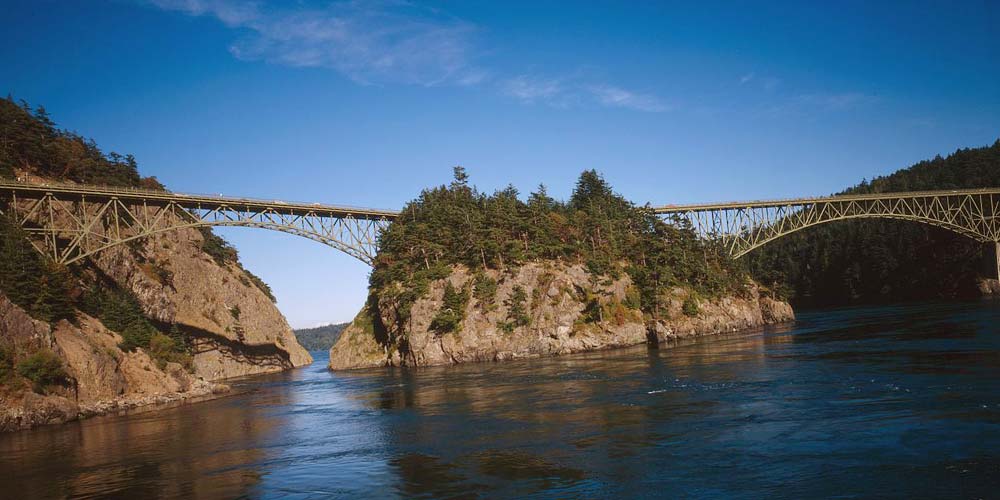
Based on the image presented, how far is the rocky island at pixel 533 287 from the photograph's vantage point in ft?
219

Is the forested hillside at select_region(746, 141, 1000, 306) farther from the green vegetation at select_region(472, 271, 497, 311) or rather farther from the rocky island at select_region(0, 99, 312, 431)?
the rocky island at select_region(0, 99, 312, 431)

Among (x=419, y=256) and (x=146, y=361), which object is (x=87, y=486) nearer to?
(x=146, y=361)

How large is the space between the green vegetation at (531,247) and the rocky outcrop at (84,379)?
25724 mm

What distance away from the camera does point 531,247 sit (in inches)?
2945

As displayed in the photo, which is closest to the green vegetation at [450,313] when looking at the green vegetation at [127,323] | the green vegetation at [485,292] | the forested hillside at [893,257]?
the green vegetation at [485,292]

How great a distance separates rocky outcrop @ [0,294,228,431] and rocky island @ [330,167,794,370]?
2344 centimetres

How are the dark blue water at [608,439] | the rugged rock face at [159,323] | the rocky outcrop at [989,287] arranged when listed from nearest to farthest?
the dark blue water at [608,439]
the rugged rock face at [159,323]
the rocky outcrop at [989,287]

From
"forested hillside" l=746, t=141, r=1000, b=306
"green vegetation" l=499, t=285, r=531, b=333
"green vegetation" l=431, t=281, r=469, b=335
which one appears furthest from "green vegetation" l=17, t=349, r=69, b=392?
"forested hillside" l=746, t=141, r=1000, b=306

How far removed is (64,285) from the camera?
159ft

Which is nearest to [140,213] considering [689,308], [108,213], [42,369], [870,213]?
[108,213]

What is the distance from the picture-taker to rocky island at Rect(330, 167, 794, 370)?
6688cm

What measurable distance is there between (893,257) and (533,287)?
89.9 m

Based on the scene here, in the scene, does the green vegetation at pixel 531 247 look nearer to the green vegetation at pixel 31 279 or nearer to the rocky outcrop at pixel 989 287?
the green vegetation at pixel 31 279

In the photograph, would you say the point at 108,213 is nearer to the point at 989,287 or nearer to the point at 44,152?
the point at 44,152
